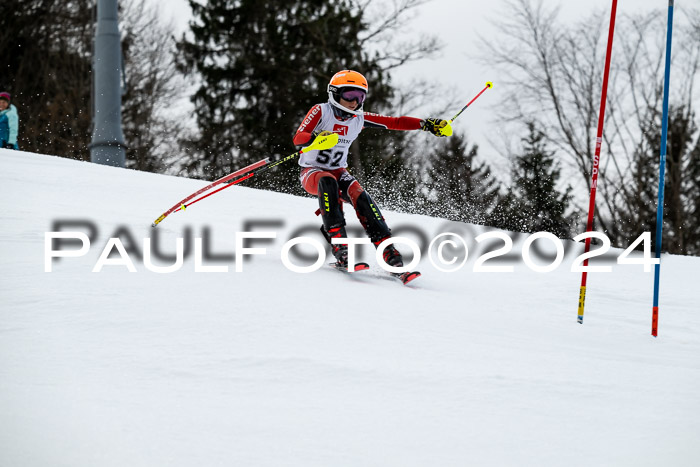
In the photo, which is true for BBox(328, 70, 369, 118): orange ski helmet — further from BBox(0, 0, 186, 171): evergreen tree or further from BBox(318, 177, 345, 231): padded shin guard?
BBox(0, 0, 186, 171): evergreen tree

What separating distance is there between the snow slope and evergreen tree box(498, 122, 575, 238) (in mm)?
15675

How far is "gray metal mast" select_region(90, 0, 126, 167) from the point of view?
8.94 metres

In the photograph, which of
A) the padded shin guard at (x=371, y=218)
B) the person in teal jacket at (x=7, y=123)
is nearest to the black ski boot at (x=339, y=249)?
the padded shin guard at (x=371, y=218)

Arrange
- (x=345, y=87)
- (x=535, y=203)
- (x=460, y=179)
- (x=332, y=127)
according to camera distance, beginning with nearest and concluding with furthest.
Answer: (x=345, y=87), (x=332, y=127), (x=535, y=203), (x=460, y=179)

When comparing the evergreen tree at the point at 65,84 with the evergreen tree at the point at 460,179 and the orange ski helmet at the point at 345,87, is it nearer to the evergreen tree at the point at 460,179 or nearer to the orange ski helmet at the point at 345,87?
the evergreen tree at the point at 460,179

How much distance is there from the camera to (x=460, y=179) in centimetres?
2661

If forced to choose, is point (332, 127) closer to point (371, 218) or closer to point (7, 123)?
point (371, 218)

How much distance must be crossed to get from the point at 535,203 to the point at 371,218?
55.3ft

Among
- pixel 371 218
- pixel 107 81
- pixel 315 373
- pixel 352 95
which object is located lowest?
pixel 315 373

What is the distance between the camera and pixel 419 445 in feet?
7.11

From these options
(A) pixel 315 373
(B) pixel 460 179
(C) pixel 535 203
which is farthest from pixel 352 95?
(B) pixel 460 179

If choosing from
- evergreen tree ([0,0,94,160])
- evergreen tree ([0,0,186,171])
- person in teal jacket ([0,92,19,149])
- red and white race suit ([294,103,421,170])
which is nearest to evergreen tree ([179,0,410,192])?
evergreen tree ([0,0,186,171])

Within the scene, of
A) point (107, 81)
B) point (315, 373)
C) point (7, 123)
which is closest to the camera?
point (315, 373)

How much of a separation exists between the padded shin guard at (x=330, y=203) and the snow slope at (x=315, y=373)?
44 cm
